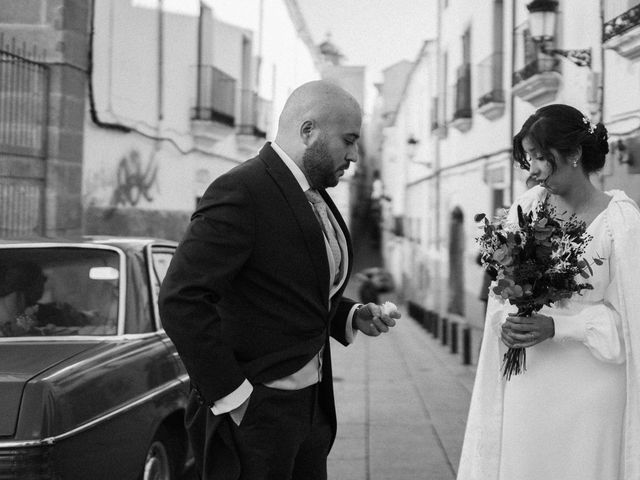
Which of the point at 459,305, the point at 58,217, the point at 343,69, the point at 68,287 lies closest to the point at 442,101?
the point at 459,305

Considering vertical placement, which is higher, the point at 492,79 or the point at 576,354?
the point at 492,79

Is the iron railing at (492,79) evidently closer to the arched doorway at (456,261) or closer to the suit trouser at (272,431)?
the arched doorway at (456,261)

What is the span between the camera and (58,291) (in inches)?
153

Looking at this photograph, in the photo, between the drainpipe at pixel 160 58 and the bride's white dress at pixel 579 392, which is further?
the drainpipe at pixel 160 58

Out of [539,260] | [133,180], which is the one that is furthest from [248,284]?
[133,180]

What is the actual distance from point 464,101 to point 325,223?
13595 mm

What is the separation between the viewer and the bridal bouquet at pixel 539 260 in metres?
2.53

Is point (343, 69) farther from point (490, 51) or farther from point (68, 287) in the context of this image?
point (68, 287)

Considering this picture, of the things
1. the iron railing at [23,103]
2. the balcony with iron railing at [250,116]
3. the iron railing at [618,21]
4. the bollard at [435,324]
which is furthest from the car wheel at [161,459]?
the balcony with iron railing at [250,116]

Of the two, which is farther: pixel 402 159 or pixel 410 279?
pixel 402 159

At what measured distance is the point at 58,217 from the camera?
29.0ft

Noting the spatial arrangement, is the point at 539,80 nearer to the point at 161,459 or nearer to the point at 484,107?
the point at 484,107

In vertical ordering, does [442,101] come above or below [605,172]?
above

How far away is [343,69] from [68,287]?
149ft
